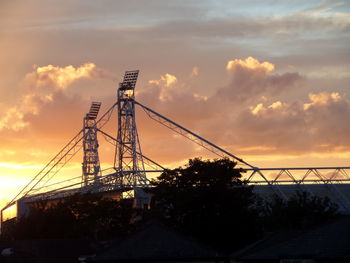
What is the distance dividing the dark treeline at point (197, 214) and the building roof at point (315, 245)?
28220 millimetres

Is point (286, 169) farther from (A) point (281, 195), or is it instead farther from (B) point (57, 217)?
(B) point (57, 217)

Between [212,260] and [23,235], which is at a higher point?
[23,235]

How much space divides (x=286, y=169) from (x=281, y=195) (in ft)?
30.4

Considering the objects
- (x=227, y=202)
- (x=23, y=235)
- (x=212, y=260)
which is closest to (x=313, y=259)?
(x=212, y=260)

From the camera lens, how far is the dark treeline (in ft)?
377

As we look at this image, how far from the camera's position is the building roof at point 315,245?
67188 mm

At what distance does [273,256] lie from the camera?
70.2 m

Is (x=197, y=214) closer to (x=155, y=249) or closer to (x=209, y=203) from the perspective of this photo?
(x=209, y=203)

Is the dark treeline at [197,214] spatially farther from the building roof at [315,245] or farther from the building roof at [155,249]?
the building roof at [315,245]

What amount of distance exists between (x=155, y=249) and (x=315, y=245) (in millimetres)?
13687

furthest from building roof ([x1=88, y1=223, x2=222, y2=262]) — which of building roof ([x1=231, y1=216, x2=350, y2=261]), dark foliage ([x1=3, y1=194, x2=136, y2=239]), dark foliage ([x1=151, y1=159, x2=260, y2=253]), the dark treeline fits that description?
dark foliage ([x1=3, y1=194, x2=136, y2=239])

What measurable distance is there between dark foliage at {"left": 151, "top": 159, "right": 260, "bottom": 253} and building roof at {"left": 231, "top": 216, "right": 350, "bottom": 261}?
1518 inches

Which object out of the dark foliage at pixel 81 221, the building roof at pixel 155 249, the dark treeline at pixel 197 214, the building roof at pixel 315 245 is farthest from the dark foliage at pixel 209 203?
the building roof at pixel 315 245

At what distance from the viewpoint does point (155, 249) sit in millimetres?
76062
